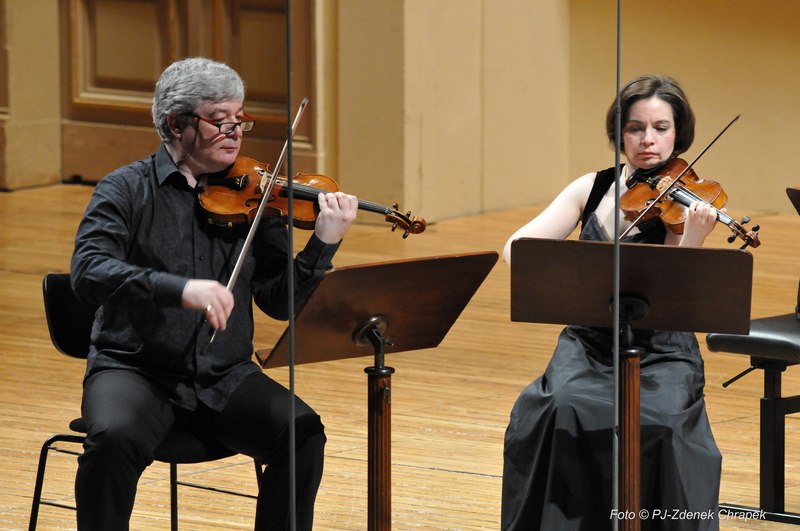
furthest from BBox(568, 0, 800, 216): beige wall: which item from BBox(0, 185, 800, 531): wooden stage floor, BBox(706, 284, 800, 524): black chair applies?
BBox(706, 284, 800, 524): black chair

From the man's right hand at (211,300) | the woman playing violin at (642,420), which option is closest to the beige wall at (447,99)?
the woman playing violin at (642,420)

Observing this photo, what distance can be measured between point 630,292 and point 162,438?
898mm

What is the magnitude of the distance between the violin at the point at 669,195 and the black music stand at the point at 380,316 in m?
0.48

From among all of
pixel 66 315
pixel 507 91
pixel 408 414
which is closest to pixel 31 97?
pixel 507 91

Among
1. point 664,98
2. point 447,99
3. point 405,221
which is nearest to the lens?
point 405,221

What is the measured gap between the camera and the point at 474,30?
7.42m

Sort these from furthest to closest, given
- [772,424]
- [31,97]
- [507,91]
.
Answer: [31,97]
[507,91]
[772,424]

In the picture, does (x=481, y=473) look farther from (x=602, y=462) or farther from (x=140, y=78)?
(x=140, y=78)

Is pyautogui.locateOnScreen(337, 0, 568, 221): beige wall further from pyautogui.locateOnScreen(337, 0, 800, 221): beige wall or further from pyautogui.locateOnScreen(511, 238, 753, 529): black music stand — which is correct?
pyautogui.locateOnScreen(511, 238, 753, 529): black music stand

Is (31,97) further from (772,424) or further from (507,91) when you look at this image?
(772,424)

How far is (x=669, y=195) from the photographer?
2.90 m

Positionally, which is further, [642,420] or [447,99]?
[447,99]

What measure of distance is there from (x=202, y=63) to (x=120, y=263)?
443 millimetres

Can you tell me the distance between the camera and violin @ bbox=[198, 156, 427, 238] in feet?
9.01
